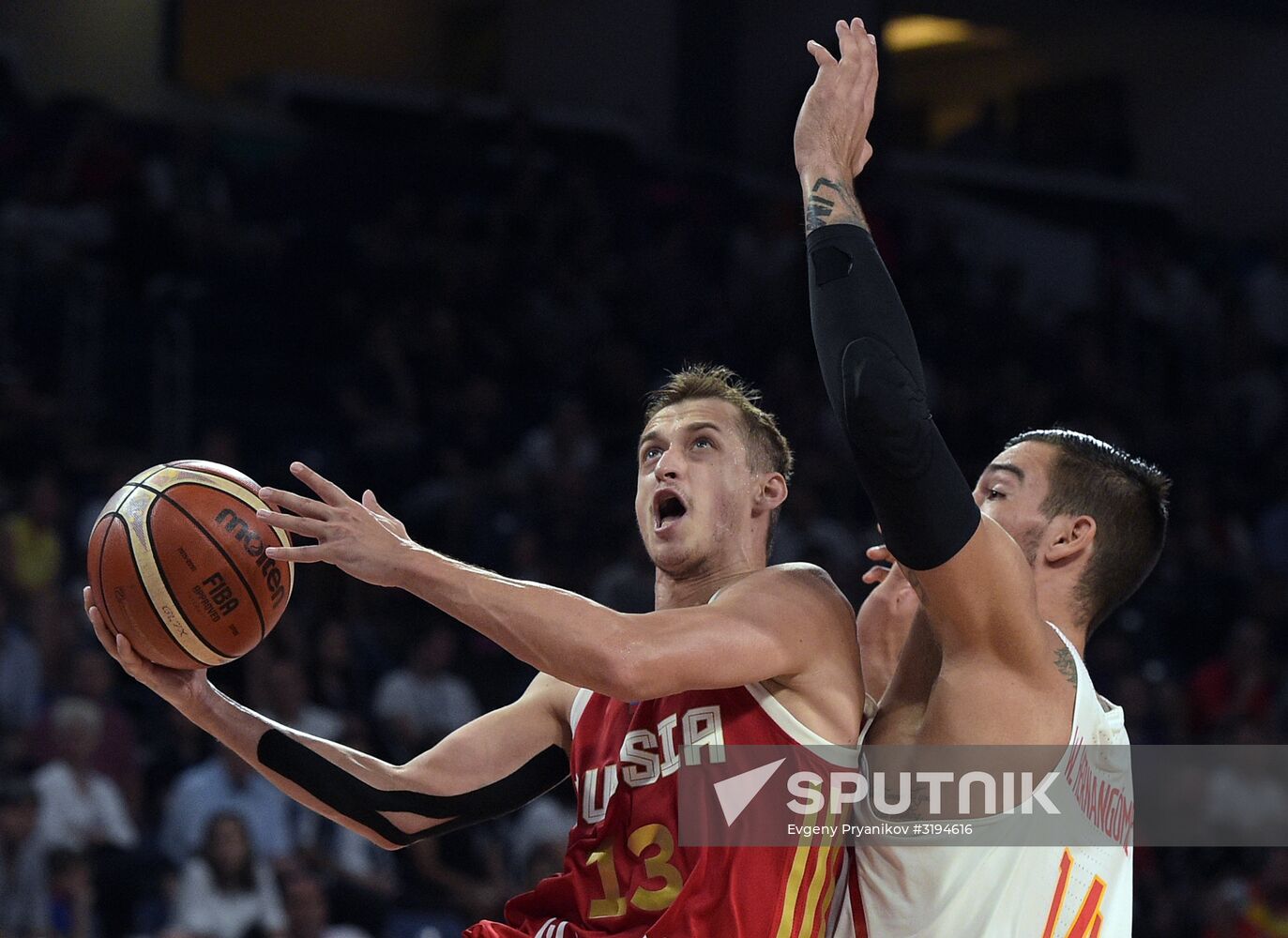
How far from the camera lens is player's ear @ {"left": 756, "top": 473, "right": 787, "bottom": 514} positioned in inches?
146

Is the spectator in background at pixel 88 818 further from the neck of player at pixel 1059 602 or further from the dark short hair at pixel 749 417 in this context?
the neck of player at pixel 1059 602

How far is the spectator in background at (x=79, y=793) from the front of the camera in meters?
7.19

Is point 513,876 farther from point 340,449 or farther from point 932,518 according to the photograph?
point 932,518

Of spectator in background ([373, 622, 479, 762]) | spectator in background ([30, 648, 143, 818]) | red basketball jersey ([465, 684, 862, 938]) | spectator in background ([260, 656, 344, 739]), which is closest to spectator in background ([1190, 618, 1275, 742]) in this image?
spectator in background ([373, 622, 479, 762])

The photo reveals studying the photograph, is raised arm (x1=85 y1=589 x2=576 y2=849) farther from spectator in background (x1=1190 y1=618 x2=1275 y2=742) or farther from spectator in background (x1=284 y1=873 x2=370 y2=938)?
spectator in background (x1=1190 y1=618 x2=1275 y2=742)

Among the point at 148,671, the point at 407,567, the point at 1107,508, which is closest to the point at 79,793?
the point at 148,671

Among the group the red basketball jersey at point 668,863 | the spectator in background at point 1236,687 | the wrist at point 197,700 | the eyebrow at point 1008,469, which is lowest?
the spectator in background at point 1236,687

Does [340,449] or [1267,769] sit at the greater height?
[340,449]

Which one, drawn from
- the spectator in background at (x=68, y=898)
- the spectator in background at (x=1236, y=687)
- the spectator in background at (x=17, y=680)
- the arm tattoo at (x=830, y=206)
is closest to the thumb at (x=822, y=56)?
the arm tattoo at (x=830, y=206)

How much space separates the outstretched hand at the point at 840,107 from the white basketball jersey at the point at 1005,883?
1023mm

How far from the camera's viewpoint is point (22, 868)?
6.96m

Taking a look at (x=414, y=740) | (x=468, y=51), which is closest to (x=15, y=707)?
(x=414, y=740)

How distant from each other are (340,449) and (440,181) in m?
3.31

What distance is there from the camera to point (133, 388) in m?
10.4
